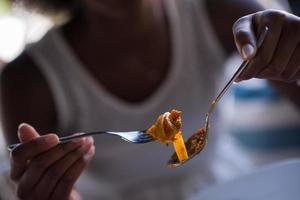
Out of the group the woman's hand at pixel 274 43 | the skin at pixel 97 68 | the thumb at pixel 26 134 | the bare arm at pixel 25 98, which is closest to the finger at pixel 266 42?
the woman's hand at pixel 274 43

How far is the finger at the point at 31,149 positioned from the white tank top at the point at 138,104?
0.21m

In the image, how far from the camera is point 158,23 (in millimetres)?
753

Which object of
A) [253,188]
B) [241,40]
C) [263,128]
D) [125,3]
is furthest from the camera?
[263,128]

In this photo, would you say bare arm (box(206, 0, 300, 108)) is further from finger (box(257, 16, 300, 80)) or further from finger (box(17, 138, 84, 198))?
finger (box(17, 138, 84, 198))

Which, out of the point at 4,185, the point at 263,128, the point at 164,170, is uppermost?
the point at 4,185

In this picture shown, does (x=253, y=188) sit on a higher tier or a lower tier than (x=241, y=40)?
lower

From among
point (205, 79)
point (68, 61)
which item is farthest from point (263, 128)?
point (68, 61)

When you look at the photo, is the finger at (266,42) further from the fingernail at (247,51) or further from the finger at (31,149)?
the finger at (31,149)

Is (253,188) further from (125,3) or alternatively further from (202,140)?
(125,3)

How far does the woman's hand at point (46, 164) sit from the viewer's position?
1.54 feet

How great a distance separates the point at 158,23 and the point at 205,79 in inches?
4.6

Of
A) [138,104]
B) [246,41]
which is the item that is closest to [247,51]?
[246,41]

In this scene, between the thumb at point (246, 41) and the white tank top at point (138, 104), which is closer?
the thumb at point (246, 41)

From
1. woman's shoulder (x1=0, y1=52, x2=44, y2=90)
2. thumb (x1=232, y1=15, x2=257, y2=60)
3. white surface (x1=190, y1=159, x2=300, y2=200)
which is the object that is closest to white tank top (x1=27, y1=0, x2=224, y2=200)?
woman's shoulder (x1=0, y1=52, x2=44, y2=90)
